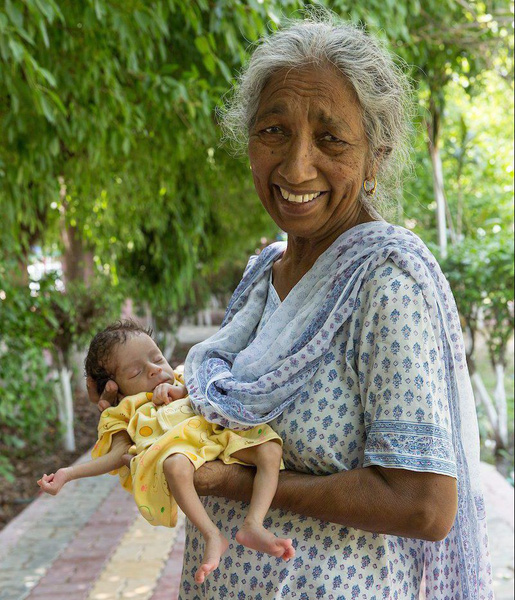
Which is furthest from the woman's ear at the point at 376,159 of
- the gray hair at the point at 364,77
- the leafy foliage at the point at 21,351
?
the leafy foliage at the point at 21,351

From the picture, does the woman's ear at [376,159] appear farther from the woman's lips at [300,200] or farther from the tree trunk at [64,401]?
the tree trunk at [64,401]

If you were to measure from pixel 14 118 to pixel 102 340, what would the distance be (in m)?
2.76

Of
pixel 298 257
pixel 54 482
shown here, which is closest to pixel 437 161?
pixel 298 257

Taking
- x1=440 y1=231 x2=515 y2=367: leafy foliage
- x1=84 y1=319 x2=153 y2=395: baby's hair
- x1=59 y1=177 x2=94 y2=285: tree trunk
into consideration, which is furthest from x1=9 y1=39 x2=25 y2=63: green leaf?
x1=59 y1=177 x2=94 y2=285: tree trunk

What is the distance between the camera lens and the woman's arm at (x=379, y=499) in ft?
4.81

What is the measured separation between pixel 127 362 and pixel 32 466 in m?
6.18

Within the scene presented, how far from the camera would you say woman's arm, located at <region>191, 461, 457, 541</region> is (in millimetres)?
1465

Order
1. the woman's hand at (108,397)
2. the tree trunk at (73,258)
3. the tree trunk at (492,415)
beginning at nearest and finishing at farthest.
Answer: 1. the woman's hand at (108,397)
2. the tree trunk at (492,415)
3. the tree trunk at (73,258)

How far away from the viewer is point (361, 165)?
1.69m

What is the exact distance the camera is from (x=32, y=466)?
773 centimetres

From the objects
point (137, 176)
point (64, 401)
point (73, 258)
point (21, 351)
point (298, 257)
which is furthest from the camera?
point (73, 258)

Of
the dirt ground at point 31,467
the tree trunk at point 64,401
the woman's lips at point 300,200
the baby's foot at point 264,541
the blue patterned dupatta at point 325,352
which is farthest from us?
the tree trunk at point 64,401

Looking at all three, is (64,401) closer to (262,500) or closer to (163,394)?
(163,394)

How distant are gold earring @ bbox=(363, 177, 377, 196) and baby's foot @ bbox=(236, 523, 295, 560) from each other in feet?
2.44
